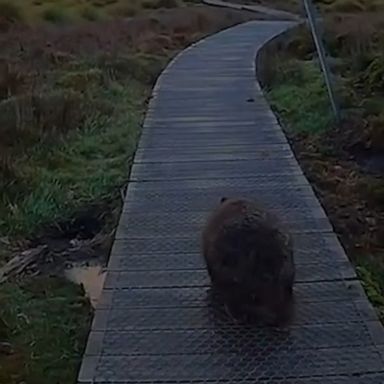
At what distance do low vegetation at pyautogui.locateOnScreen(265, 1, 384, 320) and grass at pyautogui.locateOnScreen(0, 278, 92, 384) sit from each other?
1.52m

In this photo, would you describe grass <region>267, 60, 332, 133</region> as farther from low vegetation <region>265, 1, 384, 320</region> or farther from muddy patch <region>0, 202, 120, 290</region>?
muddy patch <region>0, 202, 120, 290</region>

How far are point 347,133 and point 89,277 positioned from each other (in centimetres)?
388

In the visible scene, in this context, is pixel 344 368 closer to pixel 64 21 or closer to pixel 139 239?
pixel 139 239

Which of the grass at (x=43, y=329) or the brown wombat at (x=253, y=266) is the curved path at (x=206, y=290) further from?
the grass at (x=43, y=329)

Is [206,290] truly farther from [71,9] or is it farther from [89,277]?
[71,9]

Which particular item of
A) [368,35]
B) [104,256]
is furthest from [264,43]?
[104,256]

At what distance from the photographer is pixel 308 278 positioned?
4512mm

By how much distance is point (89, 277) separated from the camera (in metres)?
5.75

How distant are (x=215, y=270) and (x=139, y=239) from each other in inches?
41.4

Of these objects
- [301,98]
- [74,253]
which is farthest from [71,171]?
[301,98]

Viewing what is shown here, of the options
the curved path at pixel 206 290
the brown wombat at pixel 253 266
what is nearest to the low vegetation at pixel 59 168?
the curved path at pixel 206 290

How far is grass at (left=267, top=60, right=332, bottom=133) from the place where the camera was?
30.8 feet

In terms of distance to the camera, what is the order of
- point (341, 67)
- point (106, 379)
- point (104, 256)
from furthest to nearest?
point (341, 67), point (104, 256), point (106, 379)

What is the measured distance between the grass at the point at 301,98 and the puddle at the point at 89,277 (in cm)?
372
